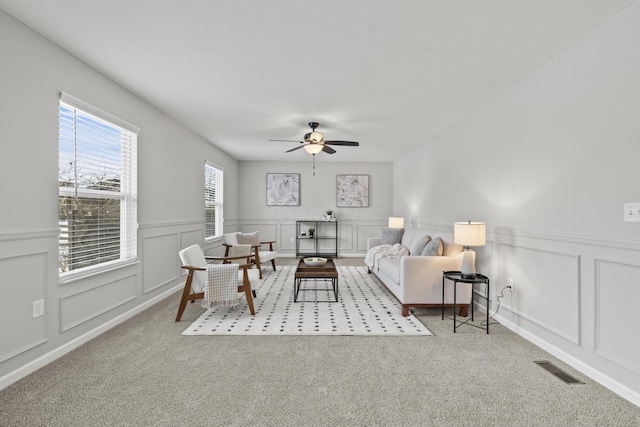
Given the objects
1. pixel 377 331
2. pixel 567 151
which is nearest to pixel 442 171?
pixel 567 151

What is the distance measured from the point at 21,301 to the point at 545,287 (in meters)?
4.02

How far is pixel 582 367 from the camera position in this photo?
230cm

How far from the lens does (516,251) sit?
10.1 feet

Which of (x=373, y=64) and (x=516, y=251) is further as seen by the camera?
(x=516, y=251)

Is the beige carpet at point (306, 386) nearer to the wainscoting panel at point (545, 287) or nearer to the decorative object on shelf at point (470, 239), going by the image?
the wainscoting panel at point (545, 287)

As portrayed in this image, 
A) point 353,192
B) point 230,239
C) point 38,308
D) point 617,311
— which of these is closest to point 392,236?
point 353,192

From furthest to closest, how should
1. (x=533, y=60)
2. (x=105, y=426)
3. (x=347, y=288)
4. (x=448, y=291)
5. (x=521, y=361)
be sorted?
1. (x=347, y=288)
2. (x=448, y=291)
3. (x=533, y=60)
4. (x=521, y=361)
5. (x=105, y=426)

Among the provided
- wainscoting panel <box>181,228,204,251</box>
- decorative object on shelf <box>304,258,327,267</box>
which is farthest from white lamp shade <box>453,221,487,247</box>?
wainscoting panel <box>181,228,204,251</box>

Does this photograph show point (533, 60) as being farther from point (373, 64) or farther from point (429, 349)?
point (429, 349)

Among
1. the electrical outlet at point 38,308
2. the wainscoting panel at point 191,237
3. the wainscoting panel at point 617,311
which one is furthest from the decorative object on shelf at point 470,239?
the wainscoting panel at point 191,237

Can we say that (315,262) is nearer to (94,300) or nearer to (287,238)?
(94,300)

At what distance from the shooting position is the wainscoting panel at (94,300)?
2592mm

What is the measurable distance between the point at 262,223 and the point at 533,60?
6.50 m

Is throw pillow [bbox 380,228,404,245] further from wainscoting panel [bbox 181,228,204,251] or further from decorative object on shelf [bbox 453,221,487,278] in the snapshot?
wainscoting panel [bbox 181,228,204,251]
